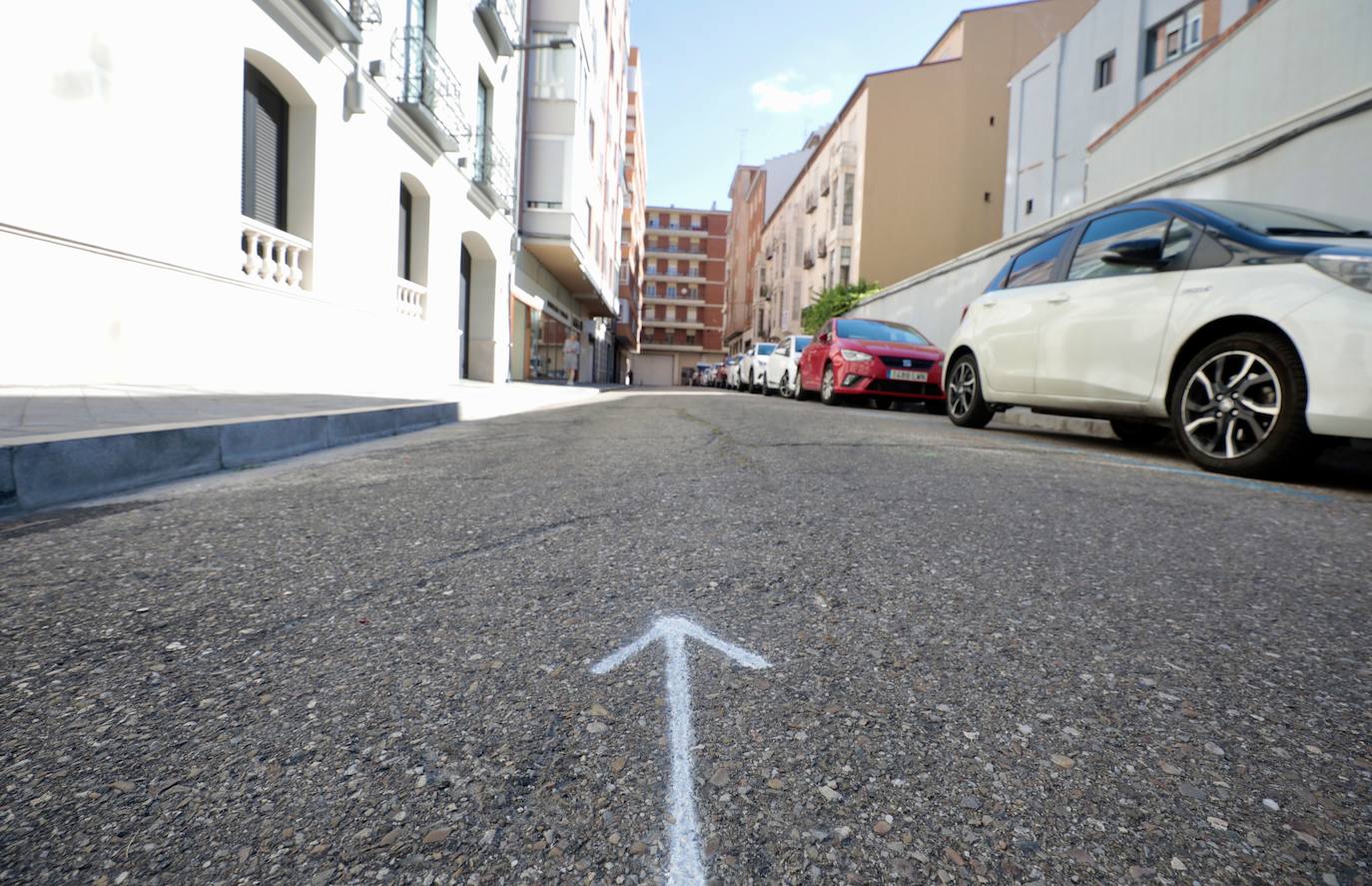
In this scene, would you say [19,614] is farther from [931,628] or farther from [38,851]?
[931,628]

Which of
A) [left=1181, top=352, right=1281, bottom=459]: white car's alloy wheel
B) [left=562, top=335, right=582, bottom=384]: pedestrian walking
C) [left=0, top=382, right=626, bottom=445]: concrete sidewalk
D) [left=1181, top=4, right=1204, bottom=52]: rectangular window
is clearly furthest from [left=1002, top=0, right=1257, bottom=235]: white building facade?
[left=0, top=382, right=626, bottom=445]: concrete sidewalk

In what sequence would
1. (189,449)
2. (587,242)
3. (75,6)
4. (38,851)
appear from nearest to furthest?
(38,851) → (189,449) → (75,6) → (587,242)

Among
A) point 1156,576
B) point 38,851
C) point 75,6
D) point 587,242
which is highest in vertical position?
point 587,242

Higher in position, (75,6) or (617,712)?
(75,6)

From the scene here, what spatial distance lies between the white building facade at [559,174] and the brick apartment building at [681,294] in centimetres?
4777

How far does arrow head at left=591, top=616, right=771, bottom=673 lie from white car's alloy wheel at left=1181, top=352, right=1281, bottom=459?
378cm

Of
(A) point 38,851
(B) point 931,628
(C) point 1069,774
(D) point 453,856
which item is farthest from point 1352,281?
(A) point 38,851

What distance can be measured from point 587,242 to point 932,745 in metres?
26.2

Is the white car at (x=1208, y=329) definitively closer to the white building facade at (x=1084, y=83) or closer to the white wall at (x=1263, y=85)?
the white wall at (x=1263, y=85)

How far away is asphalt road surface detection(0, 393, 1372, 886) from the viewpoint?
3.15 feet

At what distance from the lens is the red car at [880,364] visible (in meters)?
10.5

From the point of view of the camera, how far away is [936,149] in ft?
98.1

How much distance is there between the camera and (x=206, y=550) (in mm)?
2301

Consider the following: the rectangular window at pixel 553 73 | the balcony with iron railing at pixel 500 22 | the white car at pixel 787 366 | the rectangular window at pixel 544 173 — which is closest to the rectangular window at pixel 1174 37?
the white car at pixel 787 366
